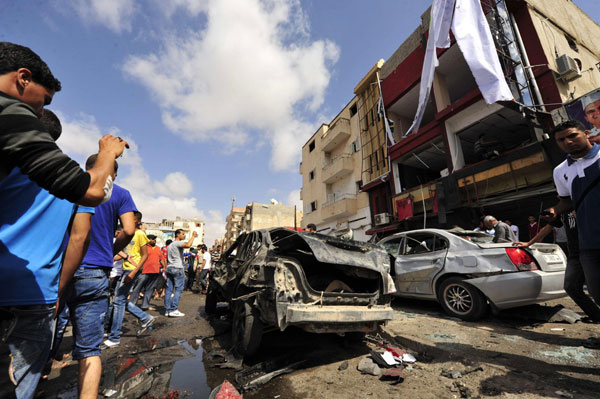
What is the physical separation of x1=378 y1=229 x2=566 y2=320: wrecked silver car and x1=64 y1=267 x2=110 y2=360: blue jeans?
15.2ft

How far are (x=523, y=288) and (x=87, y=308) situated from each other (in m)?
4.96

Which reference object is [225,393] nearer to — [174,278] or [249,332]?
[249,332]

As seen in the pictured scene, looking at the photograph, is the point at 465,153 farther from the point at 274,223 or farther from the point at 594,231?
the point at 274,223

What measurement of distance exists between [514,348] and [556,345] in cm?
49

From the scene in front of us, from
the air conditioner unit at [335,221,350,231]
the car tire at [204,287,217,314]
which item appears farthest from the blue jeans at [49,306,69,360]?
the air conditioner unit at [335,221,350,231]

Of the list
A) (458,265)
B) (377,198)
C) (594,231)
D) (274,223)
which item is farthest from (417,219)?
(274,223)

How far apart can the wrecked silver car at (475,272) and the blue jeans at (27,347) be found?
4.79 m

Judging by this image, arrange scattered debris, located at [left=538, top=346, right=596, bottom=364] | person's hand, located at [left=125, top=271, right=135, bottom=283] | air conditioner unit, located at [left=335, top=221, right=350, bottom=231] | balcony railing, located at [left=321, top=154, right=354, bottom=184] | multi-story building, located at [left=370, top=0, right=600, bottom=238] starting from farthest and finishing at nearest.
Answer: balcony railing, located at [left=321, top=154, right=354, bottom=184] < air conditioner unit, located at [left=335, top=221, right=350, bottom=231] < multi-story building, located at [left=370, top=0, right=600, bottom=238] < person's hand, located at [left=125, top=271, right=135, bottom=283] < scattered debris, located at [left=538, top=346, right=596, bottom=364]

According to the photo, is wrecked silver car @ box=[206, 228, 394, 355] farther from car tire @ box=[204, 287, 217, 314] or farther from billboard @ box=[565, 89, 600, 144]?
billboard @ box=[565, 89, 600, 144]

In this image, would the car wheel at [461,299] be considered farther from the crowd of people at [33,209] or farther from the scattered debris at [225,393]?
the crowd of people at [33,209]

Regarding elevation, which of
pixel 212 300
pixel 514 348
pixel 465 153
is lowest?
pixel 514 348

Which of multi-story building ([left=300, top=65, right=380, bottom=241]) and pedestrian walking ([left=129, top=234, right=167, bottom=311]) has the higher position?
multi-story building ([left=300, top=65, right=380, bottom=241])

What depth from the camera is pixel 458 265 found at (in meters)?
4.26

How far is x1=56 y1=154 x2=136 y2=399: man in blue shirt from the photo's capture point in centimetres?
163
